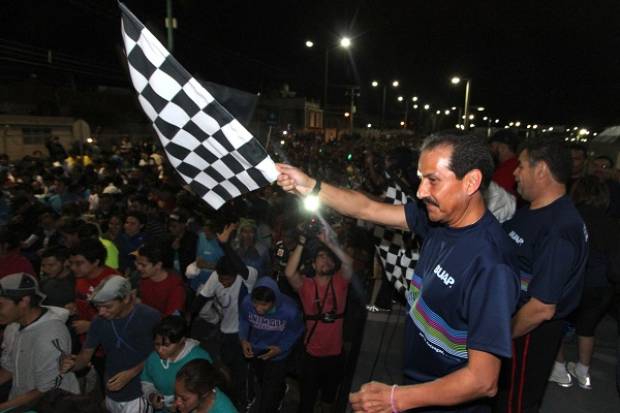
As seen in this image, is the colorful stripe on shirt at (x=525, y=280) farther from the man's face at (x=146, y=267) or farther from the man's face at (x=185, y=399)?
the man's face at (x=146, y=267)

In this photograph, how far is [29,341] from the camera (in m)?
3.47

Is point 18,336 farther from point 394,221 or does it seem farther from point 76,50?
point 76,50

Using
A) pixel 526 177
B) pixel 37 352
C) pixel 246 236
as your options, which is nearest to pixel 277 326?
pixel 246 236

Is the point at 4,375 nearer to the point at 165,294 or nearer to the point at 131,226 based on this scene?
the point at 165,294

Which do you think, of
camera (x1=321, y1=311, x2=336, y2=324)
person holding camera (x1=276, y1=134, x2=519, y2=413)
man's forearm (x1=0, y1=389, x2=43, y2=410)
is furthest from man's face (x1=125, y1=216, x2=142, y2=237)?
person holding camera (x1=276, y1=134, x2=519, y2=413)

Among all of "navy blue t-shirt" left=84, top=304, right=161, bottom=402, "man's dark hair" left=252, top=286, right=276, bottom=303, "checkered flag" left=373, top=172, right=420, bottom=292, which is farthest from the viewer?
"man's dark hair" left=252, top=286, right=276, bottom=303

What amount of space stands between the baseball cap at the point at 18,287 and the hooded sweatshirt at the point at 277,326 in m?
1.90

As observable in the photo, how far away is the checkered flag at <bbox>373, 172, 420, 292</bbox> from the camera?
13.2ft

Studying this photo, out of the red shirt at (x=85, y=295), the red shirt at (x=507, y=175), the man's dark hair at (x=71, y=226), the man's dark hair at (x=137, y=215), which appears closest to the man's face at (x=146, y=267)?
the red shirt at (x=85, y=295)

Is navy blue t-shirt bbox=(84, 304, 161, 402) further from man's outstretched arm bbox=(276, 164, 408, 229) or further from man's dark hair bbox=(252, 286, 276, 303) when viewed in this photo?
man's outstretched arm bbox=(276, 164, 408, 229)

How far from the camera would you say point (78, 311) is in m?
4.59

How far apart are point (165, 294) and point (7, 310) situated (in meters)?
1.43

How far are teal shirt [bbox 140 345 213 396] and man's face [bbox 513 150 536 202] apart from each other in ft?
8.40

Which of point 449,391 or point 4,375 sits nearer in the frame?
point 449,391
